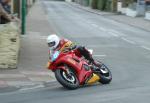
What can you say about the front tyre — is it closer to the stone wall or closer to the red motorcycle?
the red motorcycle

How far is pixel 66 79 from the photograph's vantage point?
40.8ft

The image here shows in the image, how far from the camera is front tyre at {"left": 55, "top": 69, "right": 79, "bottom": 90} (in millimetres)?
12344

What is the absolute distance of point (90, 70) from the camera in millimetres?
12938

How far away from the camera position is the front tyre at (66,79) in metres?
12.3

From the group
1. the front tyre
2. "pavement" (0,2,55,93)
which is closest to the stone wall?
"pavement" (0,2,55,93)

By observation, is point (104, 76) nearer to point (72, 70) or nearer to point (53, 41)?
point (72, 70)

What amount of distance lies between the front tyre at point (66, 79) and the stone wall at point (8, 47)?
3.44 metres

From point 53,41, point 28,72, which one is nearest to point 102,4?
point 28,72

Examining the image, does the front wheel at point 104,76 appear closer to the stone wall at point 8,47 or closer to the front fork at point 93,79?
the front fork at point 93,79

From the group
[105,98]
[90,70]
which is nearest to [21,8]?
[90,70]

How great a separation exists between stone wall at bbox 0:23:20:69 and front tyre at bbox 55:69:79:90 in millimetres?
3440

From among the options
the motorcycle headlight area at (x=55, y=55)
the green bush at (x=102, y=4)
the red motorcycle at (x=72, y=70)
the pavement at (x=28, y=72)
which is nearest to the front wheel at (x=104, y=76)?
the red motorcycle at (x=72, y=70)

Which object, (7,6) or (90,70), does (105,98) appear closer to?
(90,70)

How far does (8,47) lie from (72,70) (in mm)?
3575
